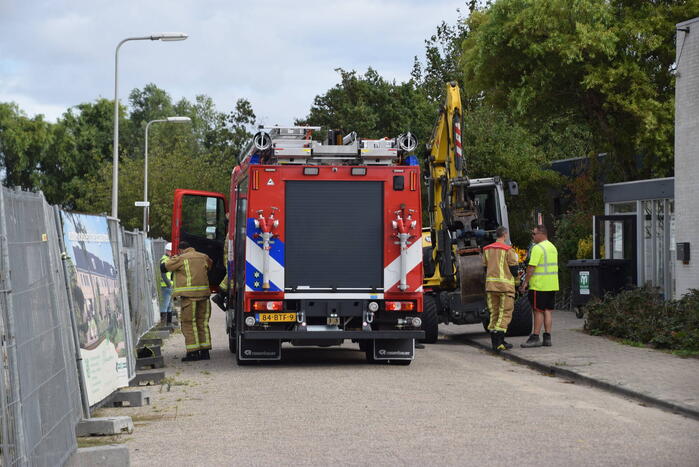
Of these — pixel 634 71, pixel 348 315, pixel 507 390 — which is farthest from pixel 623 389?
pixel 634 71

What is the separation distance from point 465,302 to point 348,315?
14.8 feet

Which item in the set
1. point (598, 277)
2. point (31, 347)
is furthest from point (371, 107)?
point (31, 347)

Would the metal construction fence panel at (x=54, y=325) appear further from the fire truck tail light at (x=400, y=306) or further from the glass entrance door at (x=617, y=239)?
the glass entrance door at (x=617, y=239)

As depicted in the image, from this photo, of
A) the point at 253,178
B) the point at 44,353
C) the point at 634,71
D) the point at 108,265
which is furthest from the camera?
the point at 634,71

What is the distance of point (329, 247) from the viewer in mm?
14367

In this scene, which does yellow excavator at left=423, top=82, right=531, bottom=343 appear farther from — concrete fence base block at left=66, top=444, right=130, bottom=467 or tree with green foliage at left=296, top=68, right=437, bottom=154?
tree with green foliage at left=296, top=68, right=437, bottom=154

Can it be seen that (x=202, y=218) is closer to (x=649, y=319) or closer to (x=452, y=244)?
(x=452, y=244)

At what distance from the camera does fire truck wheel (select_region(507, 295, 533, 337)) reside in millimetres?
18734

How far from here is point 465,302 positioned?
18.3 m

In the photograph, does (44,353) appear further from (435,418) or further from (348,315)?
(348,315)

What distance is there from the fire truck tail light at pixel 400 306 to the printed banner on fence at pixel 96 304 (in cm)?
400

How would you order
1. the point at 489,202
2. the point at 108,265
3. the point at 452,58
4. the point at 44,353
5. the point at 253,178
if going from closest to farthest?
the point at 44,353
the point at 108,265
the point at 253,178
the point at 489,202
the point at 452,58

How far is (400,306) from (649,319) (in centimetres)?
477

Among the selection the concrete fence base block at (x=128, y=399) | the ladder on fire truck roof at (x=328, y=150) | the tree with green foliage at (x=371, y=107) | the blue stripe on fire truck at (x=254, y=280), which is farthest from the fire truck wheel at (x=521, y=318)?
the tree with green foliage at (x=371, y=107)
